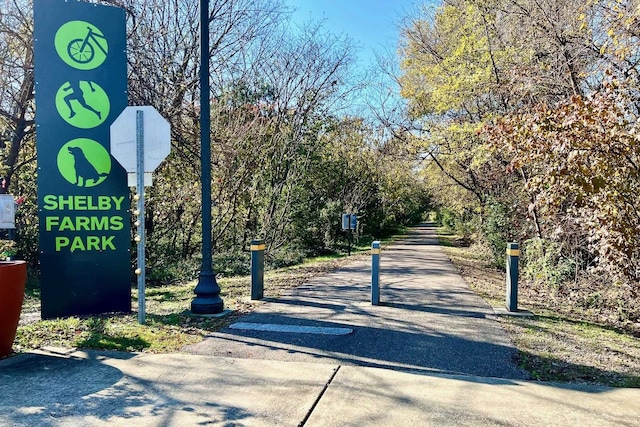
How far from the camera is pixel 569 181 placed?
249 inches

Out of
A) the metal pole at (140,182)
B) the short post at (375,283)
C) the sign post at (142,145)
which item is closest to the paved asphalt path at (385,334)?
the short post at (375,283)

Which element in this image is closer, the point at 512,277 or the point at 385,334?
the point at 385,334

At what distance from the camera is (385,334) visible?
5777 millimetres

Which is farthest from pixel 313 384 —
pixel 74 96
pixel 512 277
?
pixel 74 96

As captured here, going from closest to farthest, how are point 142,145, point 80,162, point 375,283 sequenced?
point 142,145 → point 80,162 → point 375,283

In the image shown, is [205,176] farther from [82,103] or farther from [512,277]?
[512,277]

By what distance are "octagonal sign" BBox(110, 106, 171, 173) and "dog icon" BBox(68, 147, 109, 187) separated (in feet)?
1.87

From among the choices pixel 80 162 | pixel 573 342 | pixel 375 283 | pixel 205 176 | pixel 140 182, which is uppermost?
pixel 80 162

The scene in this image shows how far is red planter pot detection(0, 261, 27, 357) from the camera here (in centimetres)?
466

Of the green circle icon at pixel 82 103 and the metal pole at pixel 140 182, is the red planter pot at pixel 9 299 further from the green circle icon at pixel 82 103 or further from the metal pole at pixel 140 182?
the green circle icon at pixel 82 103

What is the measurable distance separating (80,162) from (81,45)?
5.41ft

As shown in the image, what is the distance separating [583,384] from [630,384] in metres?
0.49

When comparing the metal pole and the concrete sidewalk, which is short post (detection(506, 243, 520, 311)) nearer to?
the concrete sidewalk

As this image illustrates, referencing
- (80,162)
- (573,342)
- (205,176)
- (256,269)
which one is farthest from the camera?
(256,269)
